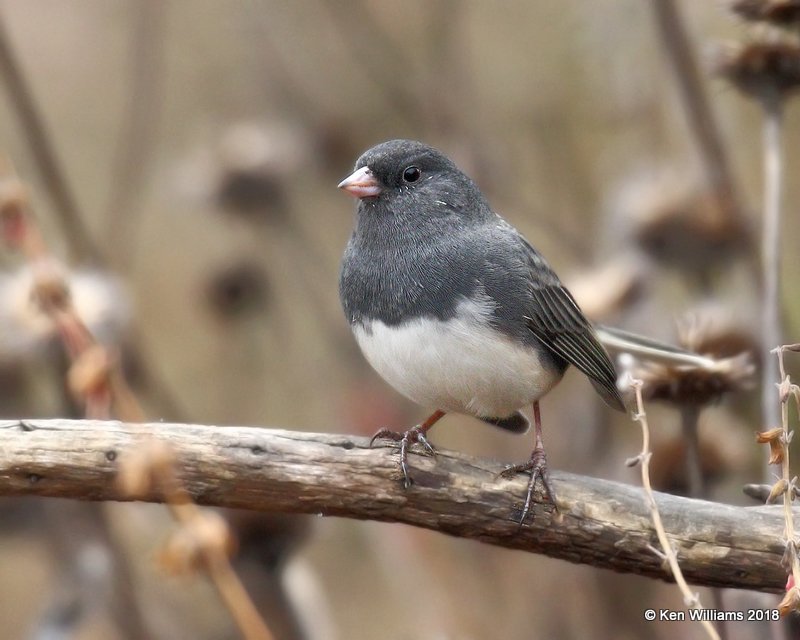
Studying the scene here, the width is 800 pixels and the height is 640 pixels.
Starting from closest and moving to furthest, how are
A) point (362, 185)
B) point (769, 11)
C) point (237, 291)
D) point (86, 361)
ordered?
point (86, 361) < point (362, 185) < point (769, 11) < point (237, 291)

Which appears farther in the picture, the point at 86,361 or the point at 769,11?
the point at 769,11

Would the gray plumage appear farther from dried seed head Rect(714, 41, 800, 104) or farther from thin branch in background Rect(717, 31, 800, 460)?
dried seed head Rect(714, 41, 800, 104)

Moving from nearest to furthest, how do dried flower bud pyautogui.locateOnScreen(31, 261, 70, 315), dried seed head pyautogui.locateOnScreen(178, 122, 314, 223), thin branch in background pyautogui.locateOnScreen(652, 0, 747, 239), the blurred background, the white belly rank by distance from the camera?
dried flower bud pyautogui.locateOnScreen(31, 261, 70, 315)
the white belly
thin branch in background pyautogui.locateOnScreen(652, 0, 747, 239)
the blurred background
dried seed head pyautogui.locateOnScreen(178, 122, 314, 223)

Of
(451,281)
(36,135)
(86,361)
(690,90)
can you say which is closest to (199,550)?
(86,361)

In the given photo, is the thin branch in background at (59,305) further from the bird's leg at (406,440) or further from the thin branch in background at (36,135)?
the thin branch in background at (36,135)

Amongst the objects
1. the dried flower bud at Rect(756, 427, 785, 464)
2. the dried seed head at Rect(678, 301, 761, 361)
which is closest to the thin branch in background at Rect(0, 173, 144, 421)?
Result: the dried flower bud at Rect(756, 427, 785, 464)

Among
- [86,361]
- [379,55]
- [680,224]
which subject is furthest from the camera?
[379,55]

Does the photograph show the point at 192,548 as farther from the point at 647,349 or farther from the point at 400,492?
the point at 647,349

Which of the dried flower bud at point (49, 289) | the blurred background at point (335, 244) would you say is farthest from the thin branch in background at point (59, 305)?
the blurred background at point (335, 244)
